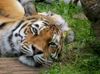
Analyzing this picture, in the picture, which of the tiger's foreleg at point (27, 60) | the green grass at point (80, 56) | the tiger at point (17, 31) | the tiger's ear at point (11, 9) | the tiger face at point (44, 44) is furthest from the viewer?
the tiger's ear at point (11, 9)

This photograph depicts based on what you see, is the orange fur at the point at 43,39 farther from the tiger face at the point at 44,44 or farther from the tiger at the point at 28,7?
the tiger at the point at 28,7

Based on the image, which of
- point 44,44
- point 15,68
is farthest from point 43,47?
point 15,68

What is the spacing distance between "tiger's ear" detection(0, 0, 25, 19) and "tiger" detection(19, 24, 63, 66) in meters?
0.58

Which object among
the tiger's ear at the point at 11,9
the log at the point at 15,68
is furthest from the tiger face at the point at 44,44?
the tiger's ear at the point at 11,9

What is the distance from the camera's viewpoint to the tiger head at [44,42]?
415 centimetres

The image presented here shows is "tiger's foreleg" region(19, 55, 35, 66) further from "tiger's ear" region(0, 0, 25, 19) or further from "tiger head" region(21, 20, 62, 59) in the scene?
"tiger's ear" region(0, 0, 25, 19)

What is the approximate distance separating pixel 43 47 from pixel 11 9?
93 cm

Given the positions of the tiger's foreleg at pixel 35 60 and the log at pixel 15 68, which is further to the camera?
the log at pixel 15 68

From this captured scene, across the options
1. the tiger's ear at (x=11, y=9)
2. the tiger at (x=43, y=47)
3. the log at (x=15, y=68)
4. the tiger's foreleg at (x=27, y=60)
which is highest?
the tiger's ear at (x=11, y=9)

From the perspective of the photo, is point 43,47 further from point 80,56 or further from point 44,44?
point 80,56

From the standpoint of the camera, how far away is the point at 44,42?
13.8ft

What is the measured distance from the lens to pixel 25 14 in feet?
15.6

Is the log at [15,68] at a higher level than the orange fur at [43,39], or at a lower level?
lower

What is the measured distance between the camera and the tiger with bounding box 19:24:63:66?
415 cm
